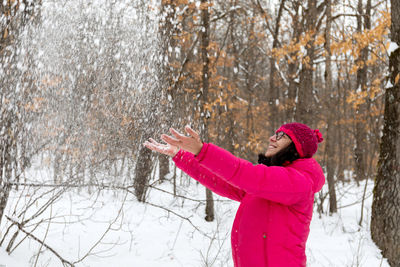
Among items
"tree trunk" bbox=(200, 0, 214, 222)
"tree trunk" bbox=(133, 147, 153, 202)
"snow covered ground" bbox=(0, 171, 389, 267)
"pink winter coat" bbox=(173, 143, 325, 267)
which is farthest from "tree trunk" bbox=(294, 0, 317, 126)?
"pink winter coat" bbox=(173, 143, 325, 267)

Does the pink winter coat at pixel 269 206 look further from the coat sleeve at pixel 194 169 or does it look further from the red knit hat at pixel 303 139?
the coat sleeve at pixel 194 169

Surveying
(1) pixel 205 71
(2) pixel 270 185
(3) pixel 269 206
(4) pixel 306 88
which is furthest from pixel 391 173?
(2) pixel 270 185

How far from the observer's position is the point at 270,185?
137cm

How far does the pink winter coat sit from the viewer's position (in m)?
1.35

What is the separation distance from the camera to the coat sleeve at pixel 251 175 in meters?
1.34

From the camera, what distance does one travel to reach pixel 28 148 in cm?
402

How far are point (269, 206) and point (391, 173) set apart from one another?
164 inches

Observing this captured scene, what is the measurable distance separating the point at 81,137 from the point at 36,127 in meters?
0.99

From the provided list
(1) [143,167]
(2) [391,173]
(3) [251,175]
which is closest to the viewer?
(3) [251,175]

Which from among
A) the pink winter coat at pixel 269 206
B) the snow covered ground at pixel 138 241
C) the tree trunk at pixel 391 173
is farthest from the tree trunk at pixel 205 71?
the pink winter coat at pixel 269 206

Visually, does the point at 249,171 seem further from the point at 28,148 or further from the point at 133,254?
the point at 133,254

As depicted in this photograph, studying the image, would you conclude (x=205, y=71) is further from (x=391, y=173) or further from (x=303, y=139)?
(x=303, y=139)

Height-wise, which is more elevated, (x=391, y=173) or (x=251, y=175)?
(x=251, y=175)

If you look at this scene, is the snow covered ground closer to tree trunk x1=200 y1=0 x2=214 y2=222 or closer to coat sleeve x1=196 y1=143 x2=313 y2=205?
tree trunk x1=200 y1=0 x2=214 y2=222
